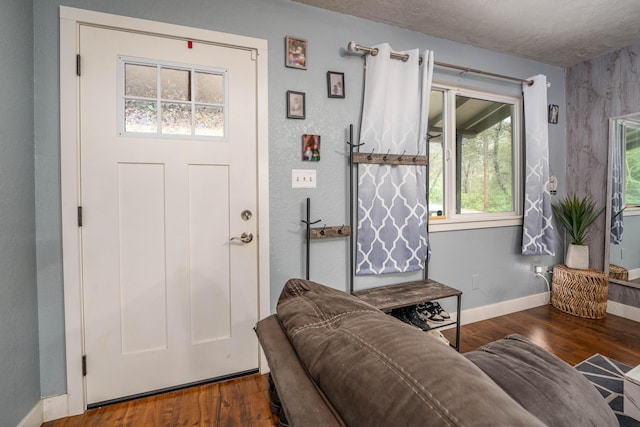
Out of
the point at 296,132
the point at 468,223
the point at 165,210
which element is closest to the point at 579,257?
the point at 468,223

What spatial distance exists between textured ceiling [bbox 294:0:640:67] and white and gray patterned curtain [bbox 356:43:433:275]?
9.7 inches

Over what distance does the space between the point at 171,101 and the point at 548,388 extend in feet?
6.67

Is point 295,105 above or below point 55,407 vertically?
above

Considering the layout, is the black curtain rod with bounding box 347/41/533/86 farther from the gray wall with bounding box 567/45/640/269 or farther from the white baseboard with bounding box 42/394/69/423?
the white baseboard with bounding box 42/394/69/423

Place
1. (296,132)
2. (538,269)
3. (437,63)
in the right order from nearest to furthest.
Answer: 1. (296,132)
2. (437,63)
3. (538,269)

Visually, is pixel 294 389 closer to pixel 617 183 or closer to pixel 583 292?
pixel 583 292

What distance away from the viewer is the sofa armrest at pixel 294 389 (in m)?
0.52

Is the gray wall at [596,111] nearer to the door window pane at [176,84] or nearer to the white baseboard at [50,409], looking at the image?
the door window pane at [176,84]

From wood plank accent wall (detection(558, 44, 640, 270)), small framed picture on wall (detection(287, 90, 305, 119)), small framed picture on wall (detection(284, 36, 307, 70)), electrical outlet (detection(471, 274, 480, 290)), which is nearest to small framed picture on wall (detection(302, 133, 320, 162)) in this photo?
small framed picture on wall (detection(287, 90, 305, 119))

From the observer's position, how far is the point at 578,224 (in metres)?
2.99

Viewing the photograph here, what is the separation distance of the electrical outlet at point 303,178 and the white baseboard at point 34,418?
5.85 feet

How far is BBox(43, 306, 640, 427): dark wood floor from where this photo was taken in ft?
→ 5.28

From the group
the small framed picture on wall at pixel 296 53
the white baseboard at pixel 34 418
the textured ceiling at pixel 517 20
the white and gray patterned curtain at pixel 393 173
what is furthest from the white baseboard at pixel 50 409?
the textured ceiling at pixel 517 20

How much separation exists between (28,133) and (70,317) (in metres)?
0.96
